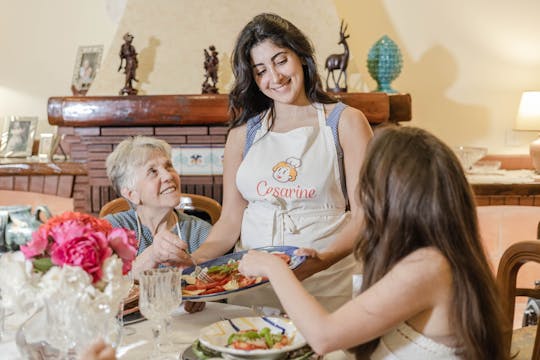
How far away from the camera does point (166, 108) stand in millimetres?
3154

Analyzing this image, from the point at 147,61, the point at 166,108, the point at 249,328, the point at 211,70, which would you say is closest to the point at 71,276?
the point at 249,328

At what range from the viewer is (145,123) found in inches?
126

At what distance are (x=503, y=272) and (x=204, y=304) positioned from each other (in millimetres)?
756

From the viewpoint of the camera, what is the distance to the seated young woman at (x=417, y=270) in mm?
1110

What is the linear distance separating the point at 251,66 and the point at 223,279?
2.06 ft

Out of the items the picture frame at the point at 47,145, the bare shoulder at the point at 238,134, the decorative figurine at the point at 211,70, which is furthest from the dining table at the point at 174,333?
the picture frame at the point at 47,145

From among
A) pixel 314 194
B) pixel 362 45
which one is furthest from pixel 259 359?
pixel 362 45

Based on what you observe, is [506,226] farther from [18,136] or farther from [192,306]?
[18,136]

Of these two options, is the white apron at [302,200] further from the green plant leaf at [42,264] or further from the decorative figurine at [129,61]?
the decorative figurine at [129,61]

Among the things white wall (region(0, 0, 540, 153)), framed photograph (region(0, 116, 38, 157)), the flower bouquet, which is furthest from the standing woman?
framed photograph (region(0, 116, 38, 157))

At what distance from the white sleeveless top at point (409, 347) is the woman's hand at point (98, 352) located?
0.50 meters

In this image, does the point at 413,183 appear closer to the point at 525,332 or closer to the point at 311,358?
the point at 311,358

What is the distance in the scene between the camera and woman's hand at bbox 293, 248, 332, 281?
1471 millimetres

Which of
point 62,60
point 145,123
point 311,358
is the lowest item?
point 311,358
